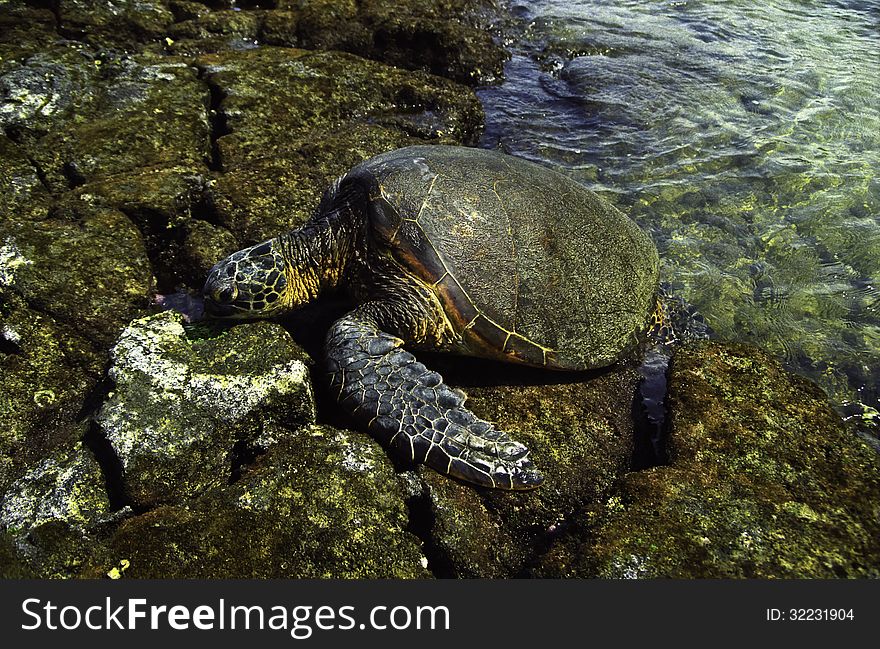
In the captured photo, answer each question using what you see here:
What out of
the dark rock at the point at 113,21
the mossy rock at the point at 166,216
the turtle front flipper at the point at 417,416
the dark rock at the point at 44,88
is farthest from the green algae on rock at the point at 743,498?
the dark rock at the point at 113,21

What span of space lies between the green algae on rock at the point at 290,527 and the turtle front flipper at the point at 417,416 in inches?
8.5

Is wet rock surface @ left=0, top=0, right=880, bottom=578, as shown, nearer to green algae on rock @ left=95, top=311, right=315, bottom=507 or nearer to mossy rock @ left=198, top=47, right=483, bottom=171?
green algae on rock @ left=95, top=311, right=315, bottom=507

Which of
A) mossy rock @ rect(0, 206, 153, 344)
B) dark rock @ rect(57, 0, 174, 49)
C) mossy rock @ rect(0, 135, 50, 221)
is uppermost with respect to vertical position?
dark rock @ rect(57, 0, 174, 49)

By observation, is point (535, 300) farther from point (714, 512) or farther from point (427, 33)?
point (427, 33)

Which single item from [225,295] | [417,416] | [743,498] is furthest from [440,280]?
[743,498]

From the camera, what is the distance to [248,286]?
3.65 m

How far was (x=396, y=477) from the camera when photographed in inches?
118

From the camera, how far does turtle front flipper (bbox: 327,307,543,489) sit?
3.04 meters

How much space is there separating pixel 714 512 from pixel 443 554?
4.24 feet

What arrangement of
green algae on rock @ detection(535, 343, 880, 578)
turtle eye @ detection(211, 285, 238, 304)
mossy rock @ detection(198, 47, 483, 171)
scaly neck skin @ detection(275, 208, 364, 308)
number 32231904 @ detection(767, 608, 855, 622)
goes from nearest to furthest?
number 32231904 @ detection(767, 608, 855, 622), green algae on rock @ detection(535, 343, 880, 578), turtle eye @ detection(211, 285, 238, 304), scaly neck skin @ detection(275, 208, 364, 308), mossy rock @ detection(198, 47, 483, 171)

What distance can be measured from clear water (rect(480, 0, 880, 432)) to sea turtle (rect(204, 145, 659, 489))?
150cm

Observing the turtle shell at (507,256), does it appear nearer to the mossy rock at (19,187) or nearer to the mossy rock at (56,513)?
the mossy rock at (56,513)

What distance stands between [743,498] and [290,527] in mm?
2165

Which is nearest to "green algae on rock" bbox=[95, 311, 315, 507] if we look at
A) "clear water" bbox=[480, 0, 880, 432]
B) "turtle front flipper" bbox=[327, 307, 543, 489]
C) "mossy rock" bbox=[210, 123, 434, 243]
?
"turtle front flipper" bbox=[327, 307, 543, 489]
